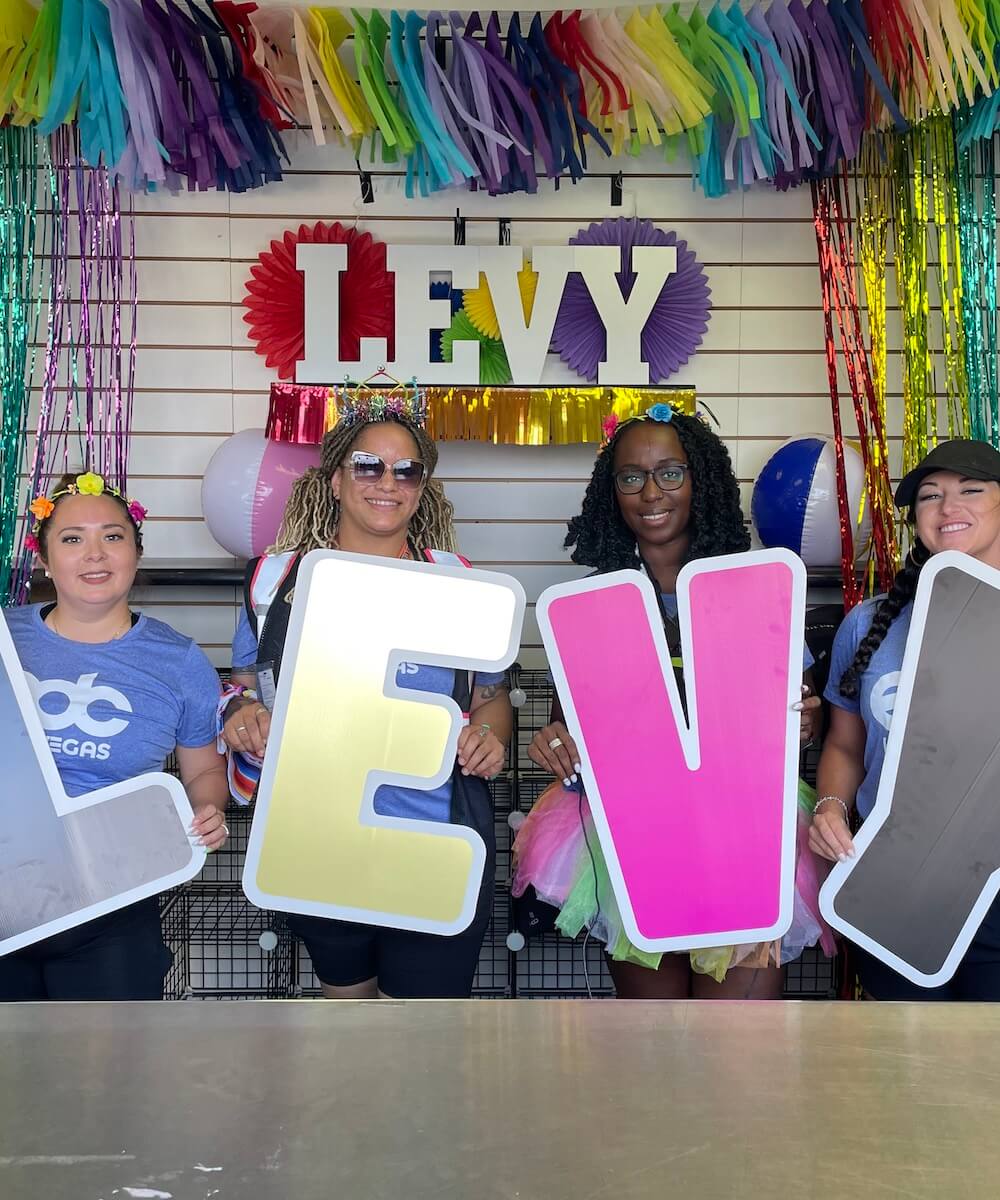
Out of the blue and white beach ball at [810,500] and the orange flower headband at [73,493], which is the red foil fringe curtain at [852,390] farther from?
the orange flower headband at [73,493]

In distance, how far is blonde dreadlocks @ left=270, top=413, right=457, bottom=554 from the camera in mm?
2352

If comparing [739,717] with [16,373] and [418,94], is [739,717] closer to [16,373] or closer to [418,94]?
[418,94]

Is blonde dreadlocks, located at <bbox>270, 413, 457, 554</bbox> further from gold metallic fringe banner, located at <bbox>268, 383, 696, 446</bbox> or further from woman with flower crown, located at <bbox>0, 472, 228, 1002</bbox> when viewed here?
gold metallic fringe banner, located at <bbox>268, 383, 696, 446</bbox>

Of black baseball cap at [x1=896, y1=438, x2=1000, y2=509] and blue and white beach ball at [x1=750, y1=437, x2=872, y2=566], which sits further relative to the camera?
blue and white beach ball at [x1=750, y1=437, x2=872, y2=566]

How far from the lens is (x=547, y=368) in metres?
3.41

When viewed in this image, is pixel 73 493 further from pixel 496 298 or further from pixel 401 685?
pixel 496 298

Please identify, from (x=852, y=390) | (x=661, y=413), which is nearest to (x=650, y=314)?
(x=852, y=390)

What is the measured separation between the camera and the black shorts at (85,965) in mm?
1896

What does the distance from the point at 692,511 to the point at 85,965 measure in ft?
5.15

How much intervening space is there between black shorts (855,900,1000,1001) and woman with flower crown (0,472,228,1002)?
1244 mm

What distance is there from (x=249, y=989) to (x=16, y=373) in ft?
6.34

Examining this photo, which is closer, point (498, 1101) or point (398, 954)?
point (498, 1101)

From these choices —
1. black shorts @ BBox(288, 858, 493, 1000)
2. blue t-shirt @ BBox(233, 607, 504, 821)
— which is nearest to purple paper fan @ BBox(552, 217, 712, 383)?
blue t-shirt @ BBox(233, 607, 504, 821)

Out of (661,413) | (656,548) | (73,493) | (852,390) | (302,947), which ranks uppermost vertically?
(852,390)
